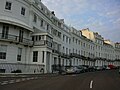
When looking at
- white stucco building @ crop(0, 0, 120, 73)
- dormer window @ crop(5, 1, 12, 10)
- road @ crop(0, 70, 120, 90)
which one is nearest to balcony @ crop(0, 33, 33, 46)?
white stucco building @ crop(0, 0, 120, 73)

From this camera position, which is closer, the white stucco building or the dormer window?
the white stucco building

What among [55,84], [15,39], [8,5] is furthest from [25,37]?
[55,84]

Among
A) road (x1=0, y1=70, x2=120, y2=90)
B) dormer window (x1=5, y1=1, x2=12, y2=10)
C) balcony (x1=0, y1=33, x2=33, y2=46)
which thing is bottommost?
road (x1=0, y1=70, x2=120, y2=90)

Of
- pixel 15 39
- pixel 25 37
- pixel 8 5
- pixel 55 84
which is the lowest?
pixel 55 84

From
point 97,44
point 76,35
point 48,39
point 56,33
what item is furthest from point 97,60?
point 48,39

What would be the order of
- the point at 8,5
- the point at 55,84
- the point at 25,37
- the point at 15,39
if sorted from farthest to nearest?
the point at 25,37 < the point at 8,5 < the point at 15,39 < the point at 55,84

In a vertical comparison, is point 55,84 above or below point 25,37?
below

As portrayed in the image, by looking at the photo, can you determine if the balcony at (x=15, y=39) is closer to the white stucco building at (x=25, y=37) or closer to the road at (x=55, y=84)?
the white stucco building at (x=25, y=37)

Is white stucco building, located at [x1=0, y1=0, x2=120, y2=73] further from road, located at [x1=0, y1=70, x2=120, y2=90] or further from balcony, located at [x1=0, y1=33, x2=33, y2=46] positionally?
road, located at [x1=0, y1=70, x2=120, y2=90]

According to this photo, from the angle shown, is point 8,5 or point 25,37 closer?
point 8,5

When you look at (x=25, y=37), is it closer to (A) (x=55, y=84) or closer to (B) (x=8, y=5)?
(B) (x=8, y=5)

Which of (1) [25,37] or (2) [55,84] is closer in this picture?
(2) [55,84]

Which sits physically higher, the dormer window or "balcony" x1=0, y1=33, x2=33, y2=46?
the dormer window

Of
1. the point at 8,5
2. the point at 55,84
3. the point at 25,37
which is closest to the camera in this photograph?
the point at 55,84
